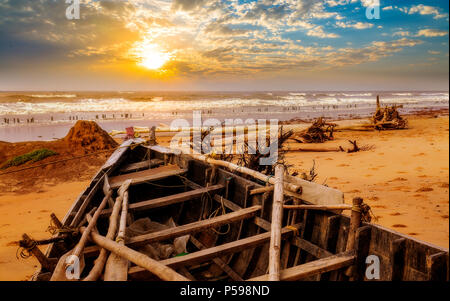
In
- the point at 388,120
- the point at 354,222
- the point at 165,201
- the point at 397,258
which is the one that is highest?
the point at 388,120

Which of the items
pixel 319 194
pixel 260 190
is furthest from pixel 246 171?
pixel 319 194

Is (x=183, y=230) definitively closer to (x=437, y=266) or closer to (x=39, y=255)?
(x=39, y=255)

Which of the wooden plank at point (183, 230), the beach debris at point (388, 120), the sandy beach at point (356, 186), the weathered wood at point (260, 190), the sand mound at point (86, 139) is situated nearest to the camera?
the wooden plank at point (183, 230)

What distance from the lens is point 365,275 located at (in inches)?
101

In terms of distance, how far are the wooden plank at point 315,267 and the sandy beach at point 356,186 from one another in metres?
2.47

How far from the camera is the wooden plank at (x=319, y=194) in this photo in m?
2.86

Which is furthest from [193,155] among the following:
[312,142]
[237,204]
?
[312,142]

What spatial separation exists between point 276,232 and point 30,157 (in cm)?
976

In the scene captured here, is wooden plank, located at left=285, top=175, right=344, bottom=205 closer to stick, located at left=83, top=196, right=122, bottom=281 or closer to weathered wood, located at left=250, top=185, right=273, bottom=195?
weathered wood, located at left=250, top=185, right=273, bottom=195

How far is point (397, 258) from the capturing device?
2.29 metres

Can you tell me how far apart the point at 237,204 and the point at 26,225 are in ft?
14.6

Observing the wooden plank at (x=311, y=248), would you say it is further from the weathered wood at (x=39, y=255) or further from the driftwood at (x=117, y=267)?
the weathered wood at (x=39, y=255)

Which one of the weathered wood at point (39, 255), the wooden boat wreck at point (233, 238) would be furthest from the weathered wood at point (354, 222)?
the weathered wood at point (39, 255)
